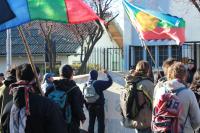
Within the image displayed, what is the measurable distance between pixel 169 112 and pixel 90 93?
529 cm

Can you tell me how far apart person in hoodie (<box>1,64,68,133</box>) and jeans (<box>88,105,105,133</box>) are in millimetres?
6715

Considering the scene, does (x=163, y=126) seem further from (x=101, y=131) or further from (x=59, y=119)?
(x=101, y=131)

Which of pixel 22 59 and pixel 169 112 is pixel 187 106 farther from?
pixel 22 59

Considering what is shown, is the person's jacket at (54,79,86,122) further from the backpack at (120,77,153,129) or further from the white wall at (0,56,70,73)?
the white wall at (0,56,70,73)

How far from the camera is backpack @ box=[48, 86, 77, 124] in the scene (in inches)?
308

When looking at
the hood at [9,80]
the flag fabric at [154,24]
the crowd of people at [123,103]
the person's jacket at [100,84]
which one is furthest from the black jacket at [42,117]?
the person's jacket at [100,84]

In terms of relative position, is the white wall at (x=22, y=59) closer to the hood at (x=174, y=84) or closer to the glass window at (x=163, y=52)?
the glass window at (x=163, y=52)

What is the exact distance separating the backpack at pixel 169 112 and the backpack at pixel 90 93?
5109mm

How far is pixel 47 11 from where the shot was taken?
728 cm

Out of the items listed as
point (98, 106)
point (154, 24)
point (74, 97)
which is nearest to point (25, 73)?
point (74, 97)

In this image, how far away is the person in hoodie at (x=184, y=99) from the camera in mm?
6711

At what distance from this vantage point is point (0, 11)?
6957 mm

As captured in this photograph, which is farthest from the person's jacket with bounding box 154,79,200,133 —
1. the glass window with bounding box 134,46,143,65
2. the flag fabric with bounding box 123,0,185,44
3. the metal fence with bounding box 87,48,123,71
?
the glass window with bounding box 134,46,143,65

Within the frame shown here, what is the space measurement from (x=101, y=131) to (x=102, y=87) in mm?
1270
